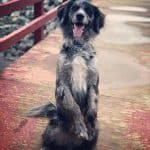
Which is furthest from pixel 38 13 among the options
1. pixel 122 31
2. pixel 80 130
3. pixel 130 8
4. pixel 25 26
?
pixel 80 130

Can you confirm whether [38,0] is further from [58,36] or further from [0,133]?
[0,133]

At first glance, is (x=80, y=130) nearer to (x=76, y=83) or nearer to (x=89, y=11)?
(x=76, y=83)

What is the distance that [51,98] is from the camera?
5633mm

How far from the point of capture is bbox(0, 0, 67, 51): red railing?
6.41 meters

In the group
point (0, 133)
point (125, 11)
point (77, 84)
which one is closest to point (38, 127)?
point (0, 133)

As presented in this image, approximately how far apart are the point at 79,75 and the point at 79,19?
49cm

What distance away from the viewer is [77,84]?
3.95 meters

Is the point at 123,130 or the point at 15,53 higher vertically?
the point at 123,130

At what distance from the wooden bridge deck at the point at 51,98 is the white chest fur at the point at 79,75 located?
84 centimetres

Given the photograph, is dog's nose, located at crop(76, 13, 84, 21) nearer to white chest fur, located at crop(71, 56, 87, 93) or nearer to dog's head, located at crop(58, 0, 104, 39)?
dog's head, located at crop(58, 0, 104, 39)

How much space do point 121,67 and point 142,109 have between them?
5.55 ft

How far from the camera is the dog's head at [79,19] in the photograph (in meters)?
3.96

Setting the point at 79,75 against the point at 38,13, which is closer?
the point at 79,75

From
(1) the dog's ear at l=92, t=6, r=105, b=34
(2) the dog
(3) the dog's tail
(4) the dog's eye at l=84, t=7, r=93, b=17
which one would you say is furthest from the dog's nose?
(3) the dog's tail
